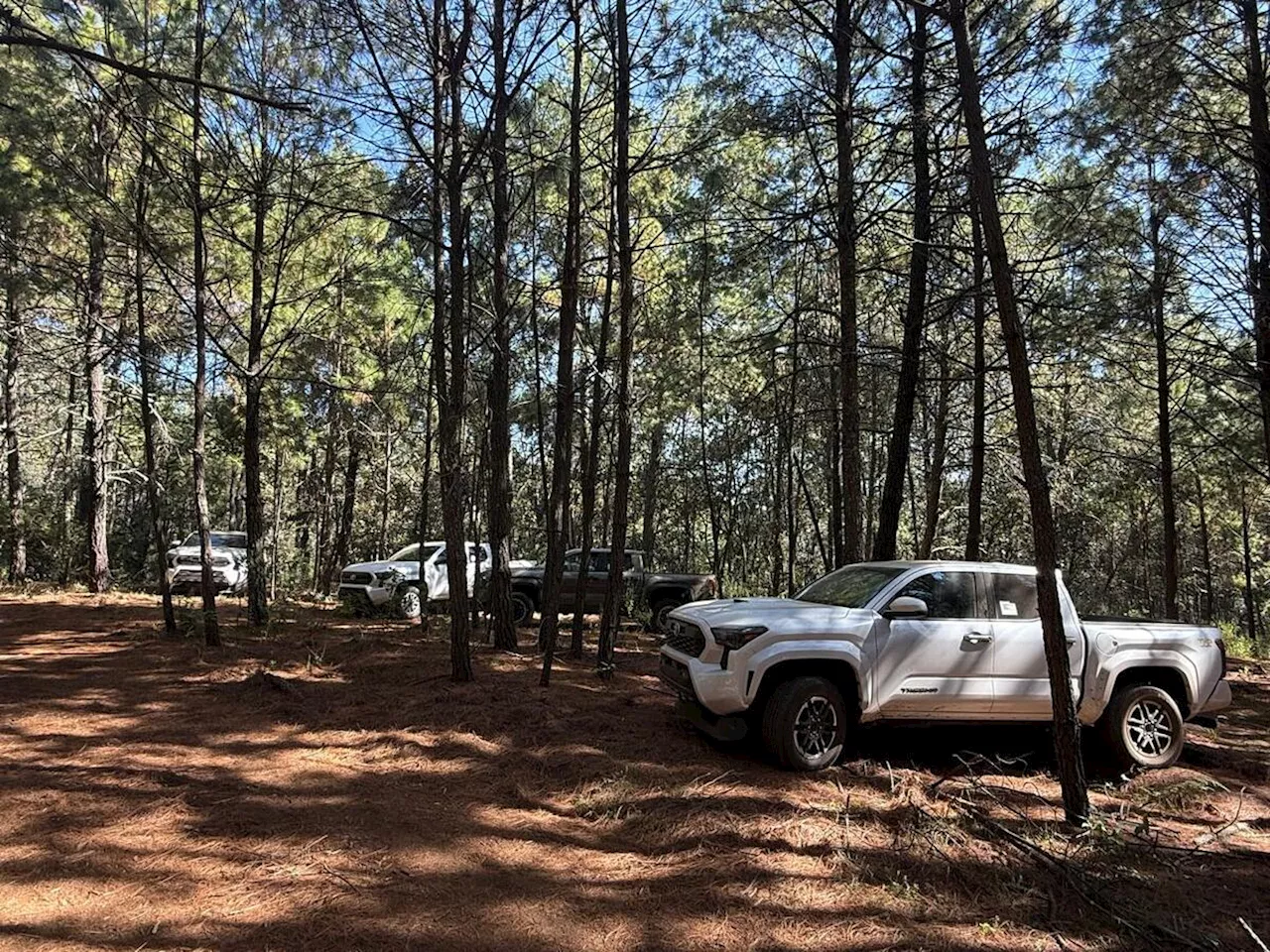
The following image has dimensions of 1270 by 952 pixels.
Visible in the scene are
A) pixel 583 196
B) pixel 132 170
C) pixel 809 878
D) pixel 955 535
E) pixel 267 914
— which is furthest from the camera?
pixel 955 535

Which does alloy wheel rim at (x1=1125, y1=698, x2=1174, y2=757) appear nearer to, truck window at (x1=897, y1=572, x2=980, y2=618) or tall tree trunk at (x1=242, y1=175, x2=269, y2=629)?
truck window at (x1=897, y1=572, x2=980, y2=618)

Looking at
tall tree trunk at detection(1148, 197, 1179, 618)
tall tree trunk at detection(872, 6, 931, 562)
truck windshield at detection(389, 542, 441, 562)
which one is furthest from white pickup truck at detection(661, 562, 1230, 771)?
truck windshield at detection(389, 542, 441, 562)

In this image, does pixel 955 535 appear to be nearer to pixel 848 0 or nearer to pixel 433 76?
pixel 848 0

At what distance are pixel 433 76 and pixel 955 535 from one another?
27615mm

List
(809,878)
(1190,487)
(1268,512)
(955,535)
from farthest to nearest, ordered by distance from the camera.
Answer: (955,535) → (1268,512) → (1190,487) → (809,878)

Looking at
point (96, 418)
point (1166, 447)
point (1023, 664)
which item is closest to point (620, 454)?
point (1023, 664)

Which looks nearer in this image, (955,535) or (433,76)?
(433,76)

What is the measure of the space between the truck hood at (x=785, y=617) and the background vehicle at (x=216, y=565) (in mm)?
14328

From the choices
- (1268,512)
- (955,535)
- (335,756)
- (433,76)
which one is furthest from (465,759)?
(1268,512)

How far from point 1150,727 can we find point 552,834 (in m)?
5.20

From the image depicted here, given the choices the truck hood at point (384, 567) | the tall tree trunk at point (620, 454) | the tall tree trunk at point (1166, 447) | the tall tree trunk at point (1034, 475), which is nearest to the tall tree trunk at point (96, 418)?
the truck hood at point (384, 567)

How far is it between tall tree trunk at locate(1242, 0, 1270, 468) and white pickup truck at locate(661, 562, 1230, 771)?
11.4 feet

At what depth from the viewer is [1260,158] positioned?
7.65m

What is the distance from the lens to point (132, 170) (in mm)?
10891
